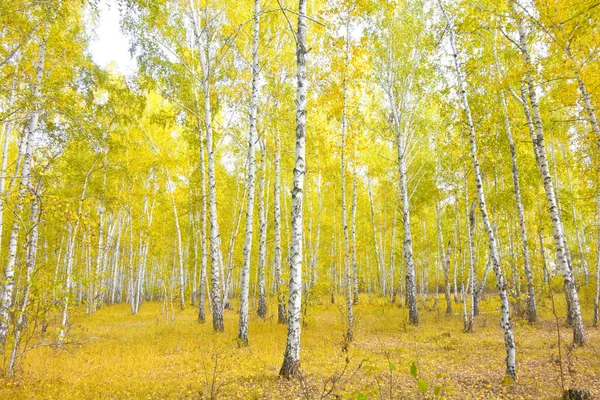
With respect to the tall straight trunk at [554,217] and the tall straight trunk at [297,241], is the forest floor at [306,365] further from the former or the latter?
the tall straight trunk at [554,217]

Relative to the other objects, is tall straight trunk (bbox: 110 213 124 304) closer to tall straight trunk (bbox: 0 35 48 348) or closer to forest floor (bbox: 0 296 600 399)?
forest floor (bbox: 0 296 600 399)

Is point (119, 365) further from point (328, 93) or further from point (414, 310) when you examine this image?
point (414, 310)

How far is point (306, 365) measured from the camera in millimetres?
6840

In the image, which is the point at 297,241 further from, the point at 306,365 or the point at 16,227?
the point at 16,227

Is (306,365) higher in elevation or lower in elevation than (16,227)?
lower

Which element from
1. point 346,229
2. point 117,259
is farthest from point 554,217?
point 117,259

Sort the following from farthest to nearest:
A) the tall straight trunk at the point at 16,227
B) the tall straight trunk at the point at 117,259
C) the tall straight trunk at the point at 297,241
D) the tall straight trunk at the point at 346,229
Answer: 1. the tall straight trunk at the point at 117,259
2. the tall straight trunk at the point at 346,229
3. the tall straight trunk at the point at 16,227
4. the tall straight trunk at the point at 297,241

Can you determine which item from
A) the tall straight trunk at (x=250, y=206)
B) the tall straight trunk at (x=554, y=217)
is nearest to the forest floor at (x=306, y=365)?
the tall straight trunk at (x=250, y=206)

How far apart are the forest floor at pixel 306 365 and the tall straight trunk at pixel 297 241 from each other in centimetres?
37

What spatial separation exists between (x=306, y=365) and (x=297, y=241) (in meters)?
2.93

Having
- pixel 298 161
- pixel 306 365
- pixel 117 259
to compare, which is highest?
pixel 298 161

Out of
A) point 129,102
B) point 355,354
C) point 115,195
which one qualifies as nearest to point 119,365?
point 355,354

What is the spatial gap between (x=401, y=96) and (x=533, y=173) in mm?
6302

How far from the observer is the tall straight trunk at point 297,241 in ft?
18.4
